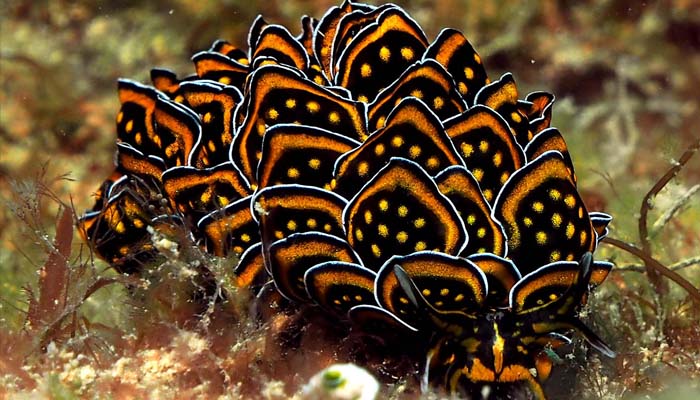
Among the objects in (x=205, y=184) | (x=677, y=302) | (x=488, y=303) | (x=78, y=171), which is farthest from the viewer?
(x=78, y=171)

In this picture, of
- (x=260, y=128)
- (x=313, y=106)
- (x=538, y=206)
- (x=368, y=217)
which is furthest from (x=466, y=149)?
(x=260, y=128)

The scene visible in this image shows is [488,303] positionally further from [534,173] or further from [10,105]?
[10,105]

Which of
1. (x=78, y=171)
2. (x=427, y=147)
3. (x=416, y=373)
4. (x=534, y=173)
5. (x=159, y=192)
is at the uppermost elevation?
(x=78, y=171)

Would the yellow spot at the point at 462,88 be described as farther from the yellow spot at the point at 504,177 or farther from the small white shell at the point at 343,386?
the small white shell at the point at 343,386

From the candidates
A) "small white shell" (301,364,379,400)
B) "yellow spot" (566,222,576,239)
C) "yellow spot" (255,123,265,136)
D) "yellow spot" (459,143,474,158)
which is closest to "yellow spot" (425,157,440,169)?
"yellow spot" (459,143,474,158)

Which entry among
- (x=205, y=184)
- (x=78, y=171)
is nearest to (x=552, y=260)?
(x=205, y=184)

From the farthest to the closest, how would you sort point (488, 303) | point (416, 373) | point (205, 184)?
point (205, 184), point (416, 373), point (488, 303)

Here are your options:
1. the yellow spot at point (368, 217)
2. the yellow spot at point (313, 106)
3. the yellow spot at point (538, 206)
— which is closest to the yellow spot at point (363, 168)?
the yellow spot at point (368, 217)

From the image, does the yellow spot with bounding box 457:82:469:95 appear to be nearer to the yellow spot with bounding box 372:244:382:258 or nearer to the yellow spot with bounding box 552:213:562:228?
the yellow spot with bounding box 552:213:562:228
